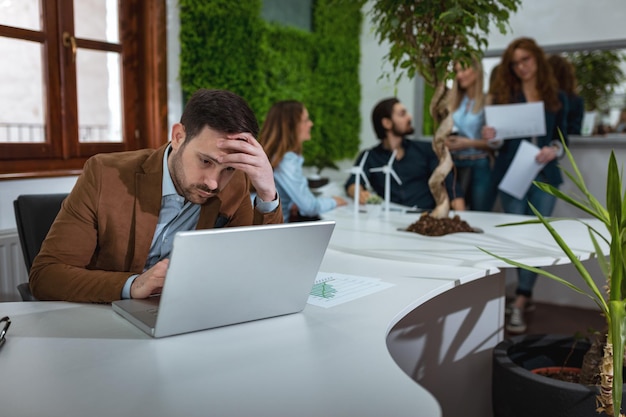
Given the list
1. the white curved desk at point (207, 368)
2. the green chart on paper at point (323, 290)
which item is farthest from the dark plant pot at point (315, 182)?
the white curved desk at point (207, 368)

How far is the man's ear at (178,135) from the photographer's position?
1.45 m

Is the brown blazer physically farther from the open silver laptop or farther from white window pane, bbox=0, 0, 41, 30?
white window pane, bbox=0, 0, 41, 30

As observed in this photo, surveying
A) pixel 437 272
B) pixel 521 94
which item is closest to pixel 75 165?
pixel 437 272

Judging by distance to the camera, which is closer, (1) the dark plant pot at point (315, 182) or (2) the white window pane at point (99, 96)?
(2) the white window pane at point (99, 96)

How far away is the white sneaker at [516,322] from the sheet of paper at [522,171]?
68 centimetres

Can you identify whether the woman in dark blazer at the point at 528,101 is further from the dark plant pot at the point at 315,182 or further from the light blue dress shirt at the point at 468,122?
the dark plant pot at the point at 315,182

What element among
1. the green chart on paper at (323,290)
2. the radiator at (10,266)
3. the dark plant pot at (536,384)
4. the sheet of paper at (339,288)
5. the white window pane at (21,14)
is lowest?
the dark plant pot at (536,384)

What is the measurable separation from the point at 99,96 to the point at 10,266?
104 cm

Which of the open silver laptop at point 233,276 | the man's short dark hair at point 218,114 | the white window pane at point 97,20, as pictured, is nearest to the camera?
the open silver laptop at point 233,276

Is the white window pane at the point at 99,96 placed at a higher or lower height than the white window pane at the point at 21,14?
lower

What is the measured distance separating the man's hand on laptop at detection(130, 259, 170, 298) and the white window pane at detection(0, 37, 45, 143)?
188 centimetres

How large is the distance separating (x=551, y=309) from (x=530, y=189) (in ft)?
2.96

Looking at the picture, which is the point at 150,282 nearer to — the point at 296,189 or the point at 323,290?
the point at 323,290

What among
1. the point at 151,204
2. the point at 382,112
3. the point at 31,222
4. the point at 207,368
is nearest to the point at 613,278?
the point at 207,368
